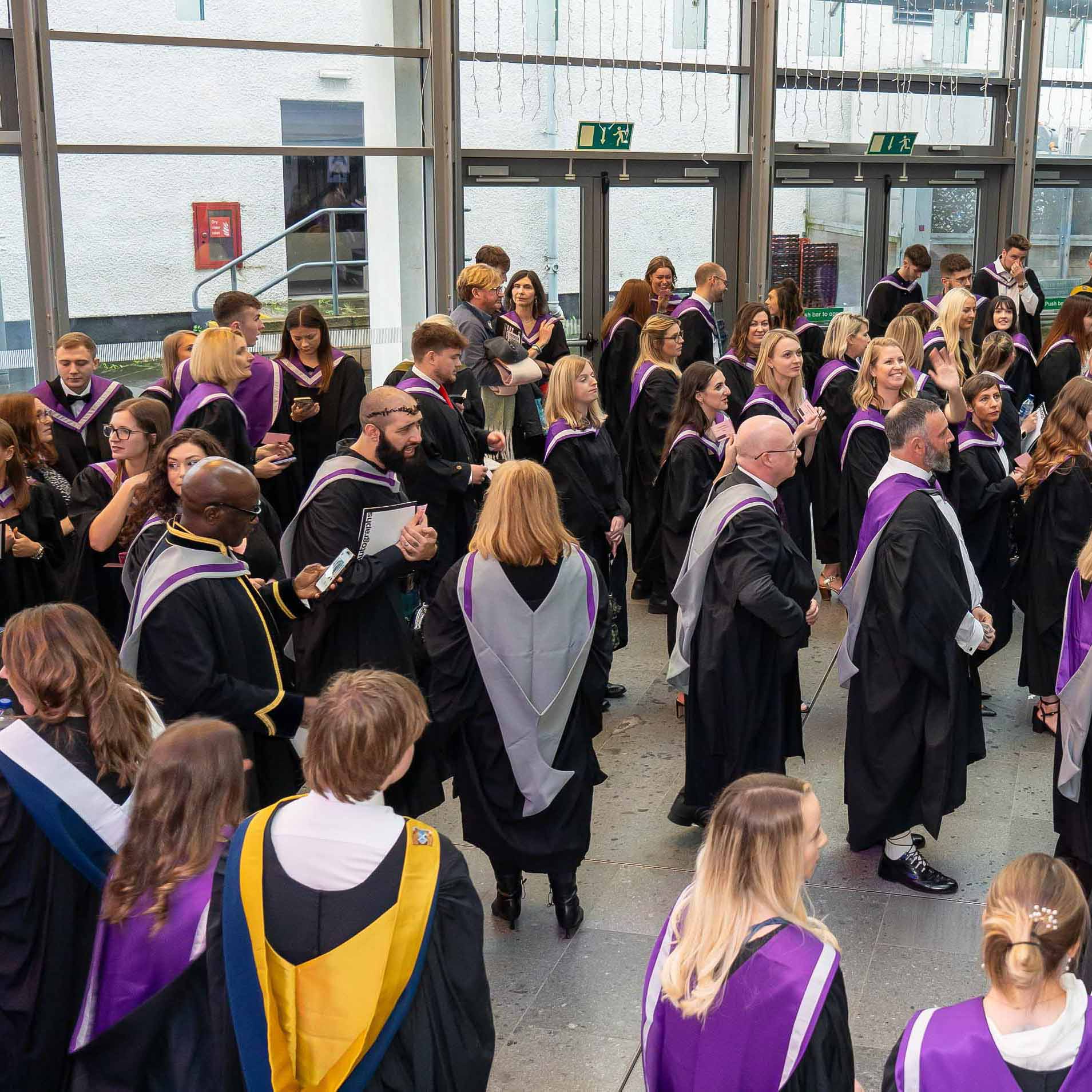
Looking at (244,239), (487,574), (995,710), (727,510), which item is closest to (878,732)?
(727,510)

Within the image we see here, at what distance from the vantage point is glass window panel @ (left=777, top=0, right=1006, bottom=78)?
13.4 metres

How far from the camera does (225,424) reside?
7105mm

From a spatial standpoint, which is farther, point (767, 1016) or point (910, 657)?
point (910, 657)

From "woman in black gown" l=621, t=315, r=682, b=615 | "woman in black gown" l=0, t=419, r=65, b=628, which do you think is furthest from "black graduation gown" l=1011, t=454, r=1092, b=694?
"woman in black gown" l=0, t=419, r=65, b=628

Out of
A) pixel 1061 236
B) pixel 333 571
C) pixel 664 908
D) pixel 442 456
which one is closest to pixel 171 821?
pixel 333 571

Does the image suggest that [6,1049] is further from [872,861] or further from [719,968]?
[872,861]

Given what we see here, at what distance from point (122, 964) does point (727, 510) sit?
2890 millimetres

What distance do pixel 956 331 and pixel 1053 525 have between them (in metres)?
Result: 3.48

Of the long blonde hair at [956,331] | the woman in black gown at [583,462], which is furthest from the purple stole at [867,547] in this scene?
the long blonde hair at [956,331]

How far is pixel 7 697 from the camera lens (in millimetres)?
3998

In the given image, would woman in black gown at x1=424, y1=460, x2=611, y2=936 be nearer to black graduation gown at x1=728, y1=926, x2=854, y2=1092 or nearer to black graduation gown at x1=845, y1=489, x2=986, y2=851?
black graduation gown at x1=845, y1=489, x2=986, y2=851

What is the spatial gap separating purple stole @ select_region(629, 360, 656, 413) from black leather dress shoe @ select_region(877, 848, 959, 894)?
13.0 feet

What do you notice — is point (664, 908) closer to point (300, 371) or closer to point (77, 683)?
point (77, 683)

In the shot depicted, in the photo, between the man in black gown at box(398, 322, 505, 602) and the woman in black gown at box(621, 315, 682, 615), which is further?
the woman in black gown at box(621, 315, 682, 615)
